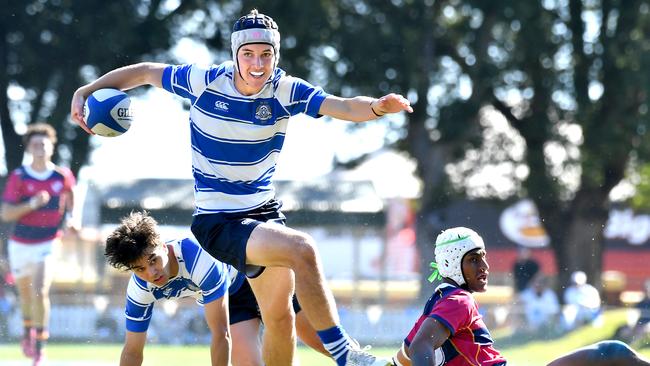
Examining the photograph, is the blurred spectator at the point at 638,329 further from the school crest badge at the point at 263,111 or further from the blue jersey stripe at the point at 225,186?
the school crest badge at the point at 263,111

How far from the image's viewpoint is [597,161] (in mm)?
22703

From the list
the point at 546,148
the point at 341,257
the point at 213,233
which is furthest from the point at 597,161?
the point at 213,233

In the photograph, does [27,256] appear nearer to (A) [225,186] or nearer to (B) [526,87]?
(A) [225,186]

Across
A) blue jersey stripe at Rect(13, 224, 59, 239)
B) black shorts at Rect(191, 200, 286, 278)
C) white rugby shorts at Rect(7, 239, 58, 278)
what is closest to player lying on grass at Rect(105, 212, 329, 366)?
black shorts at Rect(191, 200, 286, 278)

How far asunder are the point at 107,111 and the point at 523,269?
13007mm

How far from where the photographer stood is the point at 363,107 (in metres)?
5.58

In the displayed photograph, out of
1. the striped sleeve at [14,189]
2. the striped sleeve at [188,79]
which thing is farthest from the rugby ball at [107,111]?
the striped sleeve at [14,189]

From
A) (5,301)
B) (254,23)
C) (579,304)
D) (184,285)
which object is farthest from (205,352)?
(254,23)

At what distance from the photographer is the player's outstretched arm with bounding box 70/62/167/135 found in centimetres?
596

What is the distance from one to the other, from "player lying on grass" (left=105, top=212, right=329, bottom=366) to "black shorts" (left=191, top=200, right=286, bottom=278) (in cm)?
45

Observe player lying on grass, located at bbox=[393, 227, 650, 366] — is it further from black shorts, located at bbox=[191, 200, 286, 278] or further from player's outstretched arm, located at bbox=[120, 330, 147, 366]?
player's outstretched arm, located at bbox=[120, 330, 147, 366]

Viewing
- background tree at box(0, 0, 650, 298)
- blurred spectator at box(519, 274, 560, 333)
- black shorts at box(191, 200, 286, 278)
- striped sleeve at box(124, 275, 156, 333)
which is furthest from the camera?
Answer: background tree at box(0, 0, 650, 298)

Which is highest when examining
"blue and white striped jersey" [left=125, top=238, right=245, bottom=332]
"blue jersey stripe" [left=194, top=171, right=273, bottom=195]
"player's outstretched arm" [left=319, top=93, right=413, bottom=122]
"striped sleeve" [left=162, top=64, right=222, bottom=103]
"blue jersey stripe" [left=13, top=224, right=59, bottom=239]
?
"striped sleeve" [left=162, top=64, right=222, bottom=103]

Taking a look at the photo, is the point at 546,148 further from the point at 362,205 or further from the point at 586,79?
the point at 362,205
